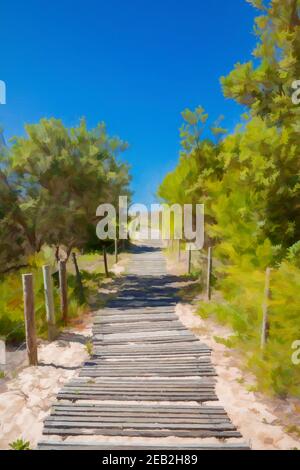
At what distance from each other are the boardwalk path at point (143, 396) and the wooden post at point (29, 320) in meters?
1.03

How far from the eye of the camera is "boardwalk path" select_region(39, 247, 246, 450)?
420 centimetres

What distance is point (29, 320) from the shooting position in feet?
21.0

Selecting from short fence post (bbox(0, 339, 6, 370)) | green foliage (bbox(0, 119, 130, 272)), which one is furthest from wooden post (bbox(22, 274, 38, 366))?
green foliage (bbox(0, 119, 130, 272))

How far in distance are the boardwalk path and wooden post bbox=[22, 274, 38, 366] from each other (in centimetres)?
103

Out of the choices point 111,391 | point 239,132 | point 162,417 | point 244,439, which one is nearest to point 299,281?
point 244,439

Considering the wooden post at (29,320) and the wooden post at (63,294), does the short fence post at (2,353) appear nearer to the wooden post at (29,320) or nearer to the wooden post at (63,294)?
the wooden post at (29,320)

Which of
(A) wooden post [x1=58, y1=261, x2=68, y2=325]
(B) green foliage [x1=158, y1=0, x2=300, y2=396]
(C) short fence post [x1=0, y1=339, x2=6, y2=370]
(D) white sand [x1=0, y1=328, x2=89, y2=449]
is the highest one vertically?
(B) green foliage [x1=158, y1=0, x2=300, y2=396]

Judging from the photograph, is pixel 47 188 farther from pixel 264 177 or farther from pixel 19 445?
pixel 19 445

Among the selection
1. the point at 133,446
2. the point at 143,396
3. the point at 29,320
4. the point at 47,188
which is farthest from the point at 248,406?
the point at 47,188

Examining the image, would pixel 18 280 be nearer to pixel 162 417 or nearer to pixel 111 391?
pixel 111 391

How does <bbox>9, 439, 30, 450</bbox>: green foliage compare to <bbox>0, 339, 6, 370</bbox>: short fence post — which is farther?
<bbox>0, 339, 6, 370</bbox>: short fence post

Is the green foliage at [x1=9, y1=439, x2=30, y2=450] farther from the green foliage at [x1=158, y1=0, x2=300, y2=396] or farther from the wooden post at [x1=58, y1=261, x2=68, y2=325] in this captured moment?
the wooden post at [x1=58, y1=261, x2=68, y2=325]

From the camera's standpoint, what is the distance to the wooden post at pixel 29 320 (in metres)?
6.36

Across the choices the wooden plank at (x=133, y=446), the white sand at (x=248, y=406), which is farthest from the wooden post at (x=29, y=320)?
the white sand at (x=248, y=406)
